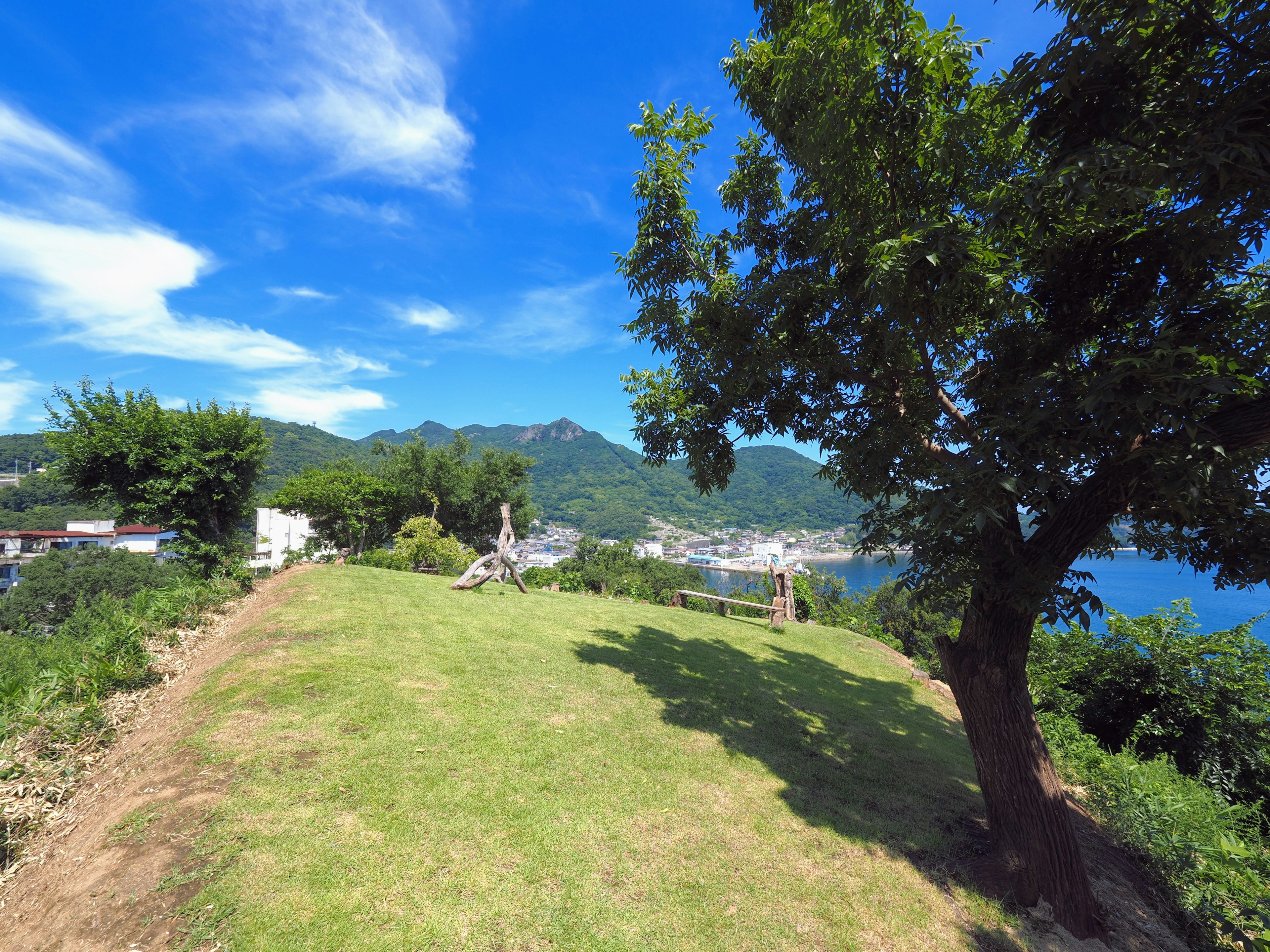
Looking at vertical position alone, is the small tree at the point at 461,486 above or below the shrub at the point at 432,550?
above

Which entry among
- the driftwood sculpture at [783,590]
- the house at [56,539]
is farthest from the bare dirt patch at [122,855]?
the house at [56,539]

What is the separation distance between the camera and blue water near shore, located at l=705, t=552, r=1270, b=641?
8281 millimetres

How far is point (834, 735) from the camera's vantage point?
24.1 ft

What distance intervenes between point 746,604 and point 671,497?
512ft

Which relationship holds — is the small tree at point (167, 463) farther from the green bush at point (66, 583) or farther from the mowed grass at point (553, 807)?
the green bush at point (66, 583)

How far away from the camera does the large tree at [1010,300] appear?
3156 millimetres

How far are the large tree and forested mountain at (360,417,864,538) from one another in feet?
410

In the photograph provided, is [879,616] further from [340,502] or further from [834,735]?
[340,502]

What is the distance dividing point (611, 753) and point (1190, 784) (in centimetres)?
707

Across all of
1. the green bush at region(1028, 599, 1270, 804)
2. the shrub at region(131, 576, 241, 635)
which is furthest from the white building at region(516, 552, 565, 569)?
the green bush at region(1028, 599, 1270, 804)

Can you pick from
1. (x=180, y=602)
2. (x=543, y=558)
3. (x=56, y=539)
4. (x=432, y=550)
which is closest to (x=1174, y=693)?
(x=180, y=602)

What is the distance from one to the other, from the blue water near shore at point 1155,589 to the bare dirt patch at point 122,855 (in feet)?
18.2

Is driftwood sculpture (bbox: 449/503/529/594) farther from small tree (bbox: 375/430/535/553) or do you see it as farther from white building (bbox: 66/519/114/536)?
white building (bbox: 66/519/114/536)

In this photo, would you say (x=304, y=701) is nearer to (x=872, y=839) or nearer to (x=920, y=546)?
(x=872, y=839)
